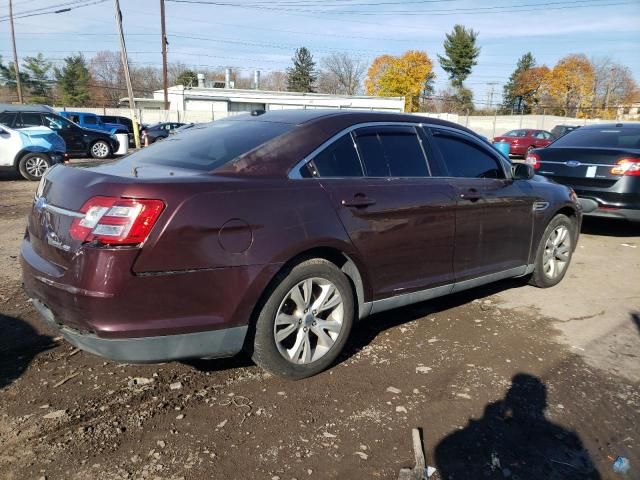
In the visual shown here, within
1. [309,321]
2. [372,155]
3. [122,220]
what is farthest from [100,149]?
[122,220]

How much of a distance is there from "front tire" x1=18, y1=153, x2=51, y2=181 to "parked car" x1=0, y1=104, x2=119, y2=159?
164cm

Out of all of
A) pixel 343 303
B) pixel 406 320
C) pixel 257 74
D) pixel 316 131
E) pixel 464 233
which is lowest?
pixel 406 320

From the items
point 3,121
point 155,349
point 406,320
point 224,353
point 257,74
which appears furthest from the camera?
point 257,74

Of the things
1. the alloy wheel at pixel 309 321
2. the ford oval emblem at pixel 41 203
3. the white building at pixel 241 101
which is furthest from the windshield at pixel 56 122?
the white building at pixel 241 101

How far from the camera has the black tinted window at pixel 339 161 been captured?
132 inches

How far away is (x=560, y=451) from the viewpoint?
2.71 meters

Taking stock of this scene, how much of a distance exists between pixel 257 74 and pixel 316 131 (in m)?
66.0

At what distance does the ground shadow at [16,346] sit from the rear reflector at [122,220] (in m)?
1.28

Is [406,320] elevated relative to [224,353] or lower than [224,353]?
lower

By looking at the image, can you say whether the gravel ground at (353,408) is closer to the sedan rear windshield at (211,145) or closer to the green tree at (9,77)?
the sedan rear windshield at (211,145)

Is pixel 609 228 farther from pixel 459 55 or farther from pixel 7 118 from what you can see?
pixel 459 55

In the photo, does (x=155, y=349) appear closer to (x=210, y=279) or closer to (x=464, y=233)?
(x=210, y=279)

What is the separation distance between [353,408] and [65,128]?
17.0m

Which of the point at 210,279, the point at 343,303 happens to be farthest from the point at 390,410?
the point at 210,279
